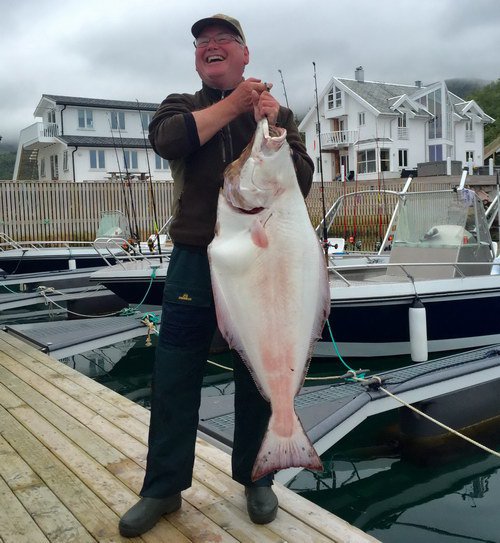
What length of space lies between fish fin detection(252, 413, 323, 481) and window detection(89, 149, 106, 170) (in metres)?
41.7

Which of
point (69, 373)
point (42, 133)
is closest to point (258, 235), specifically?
point (69, 373)

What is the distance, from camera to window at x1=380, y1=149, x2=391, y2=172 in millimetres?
47406

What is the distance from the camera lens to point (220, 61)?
2535 mm

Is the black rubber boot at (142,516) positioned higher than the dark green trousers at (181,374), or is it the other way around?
the dark green trousers at (181,374)

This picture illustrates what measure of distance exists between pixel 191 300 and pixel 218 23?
111 centimetres

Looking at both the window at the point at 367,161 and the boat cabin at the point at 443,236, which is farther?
the window at the point at 367,161

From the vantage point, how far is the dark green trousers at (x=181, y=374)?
2617mm

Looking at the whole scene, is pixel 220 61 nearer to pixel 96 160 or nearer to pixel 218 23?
pixel 218 23

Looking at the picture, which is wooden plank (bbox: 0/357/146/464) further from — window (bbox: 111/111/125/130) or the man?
window (bbox: 111/111/125/130)

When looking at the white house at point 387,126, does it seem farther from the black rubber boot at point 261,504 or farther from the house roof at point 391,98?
the black rubber boot at point 261,504

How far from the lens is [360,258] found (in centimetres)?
1048

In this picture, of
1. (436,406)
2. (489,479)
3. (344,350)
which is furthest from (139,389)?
(489,479)

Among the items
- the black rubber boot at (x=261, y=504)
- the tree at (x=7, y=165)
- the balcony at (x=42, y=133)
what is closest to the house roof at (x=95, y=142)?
the balcony at (x=42, y=133)

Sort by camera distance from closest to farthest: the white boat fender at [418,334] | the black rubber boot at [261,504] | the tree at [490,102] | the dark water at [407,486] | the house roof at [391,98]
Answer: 1. the black rubber boot at [261,504]
2. the dark water at [407,486]
3. the white boat fender at [418,334]
4. the house roof at [391,98]
5. the tree at [490,102]
